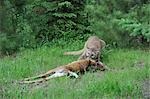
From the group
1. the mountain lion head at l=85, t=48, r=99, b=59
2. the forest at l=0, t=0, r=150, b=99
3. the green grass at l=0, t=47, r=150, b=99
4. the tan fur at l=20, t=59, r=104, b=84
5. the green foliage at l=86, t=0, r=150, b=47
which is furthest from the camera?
the green foliage at l=86, t=0, r=150, b=47

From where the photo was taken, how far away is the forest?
7391 millimetres

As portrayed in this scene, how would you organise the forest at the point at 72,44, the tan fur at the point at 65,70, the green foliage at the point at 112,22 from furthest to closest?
the green foliage at the point at 112,22 < the tan fur at the point at 65,70 < the forest at the point at 72,44

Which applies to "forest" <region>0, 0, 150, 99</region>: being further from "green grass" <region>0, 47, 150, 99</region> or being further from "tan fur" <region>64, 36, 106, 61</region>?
"tan fur" <region>64, 36, 106, 61</region>

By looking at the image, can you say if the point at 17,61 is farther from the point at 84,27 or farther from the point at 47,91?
the point at 84,27

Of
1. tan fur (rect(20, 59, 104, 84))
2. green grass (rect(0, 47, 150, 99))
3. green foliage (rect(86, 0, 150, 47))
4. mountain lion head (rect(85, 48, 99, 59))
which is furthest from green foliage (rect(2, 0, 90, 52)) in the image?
tan fur (rect(20, 59, 104, 84))

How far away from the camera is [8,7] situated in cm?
1366

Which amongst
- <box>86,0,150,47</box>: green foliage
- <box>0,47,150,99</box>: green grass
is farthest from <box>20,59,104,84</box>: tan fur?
<box>86,0,150,47</box>: green foliage

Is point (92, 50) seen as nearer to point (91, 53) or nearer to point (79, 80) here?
point (91, 53)

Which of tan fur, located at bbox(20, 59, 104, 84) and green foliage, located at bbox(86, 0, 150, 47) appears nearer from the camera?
tan fur, located at bbox(20, 59, 104, 84)

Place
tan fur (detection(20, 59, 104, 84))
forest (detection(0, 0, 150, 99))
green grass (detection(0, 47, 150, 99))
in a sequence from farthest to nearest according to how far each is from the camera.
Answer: tan fur (detection(20, 59, 104, 84)) → forest (detection(0, 0, 150, 99)) → green grass (detection(0, 47, 150, 99))

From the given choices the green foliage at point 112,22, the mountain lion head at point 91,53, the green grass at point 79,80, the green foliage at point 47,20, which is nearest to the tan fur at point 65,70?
the green grass at point 79,80

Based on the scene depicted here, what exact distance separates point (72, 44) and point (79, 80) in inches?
209

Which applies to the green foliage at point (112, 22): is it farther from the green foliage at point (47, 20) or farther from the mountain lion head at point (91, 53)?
the mountain lion head at point (91, 53)

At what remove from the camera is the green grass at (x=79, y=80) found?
7238mm
